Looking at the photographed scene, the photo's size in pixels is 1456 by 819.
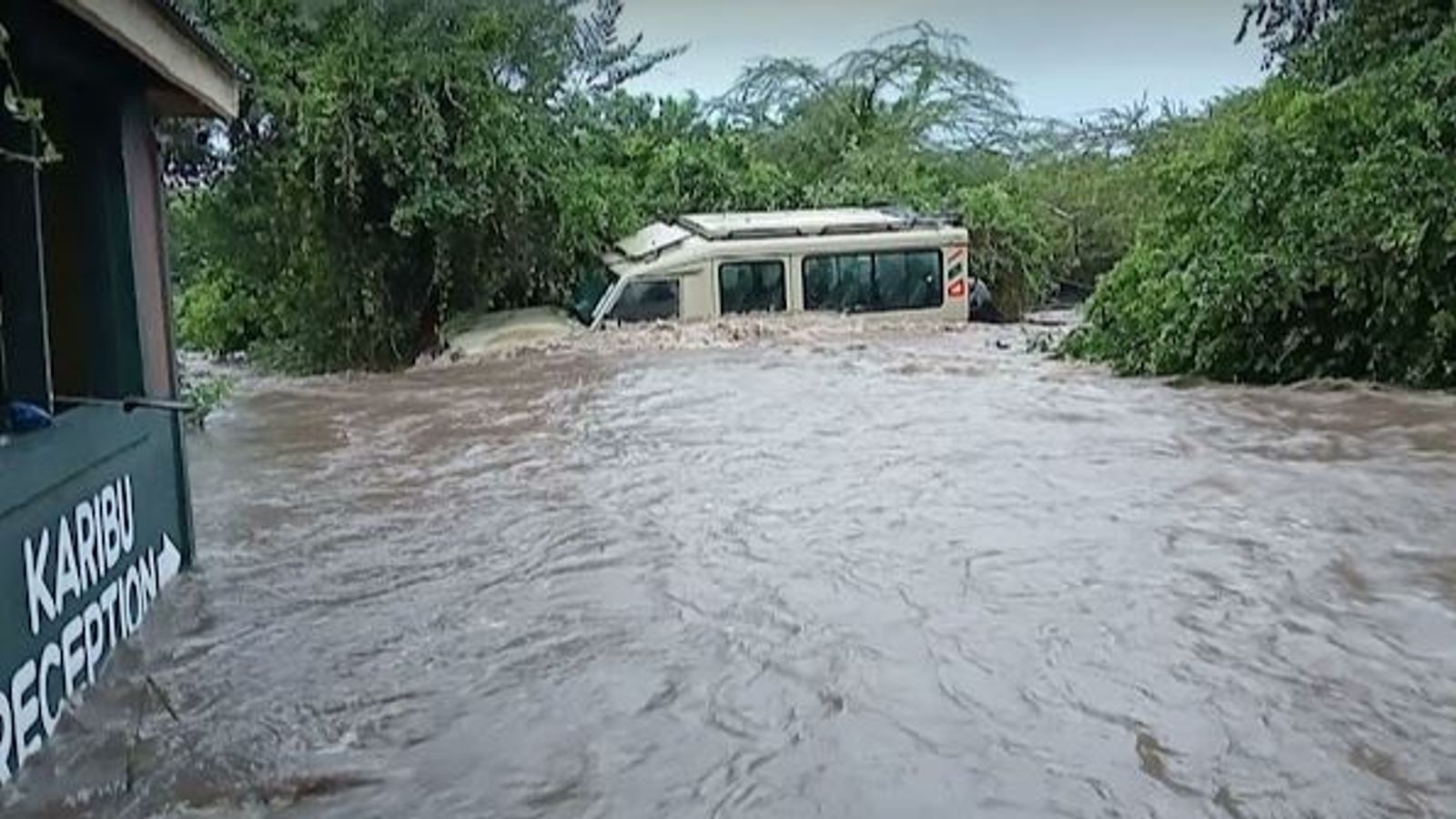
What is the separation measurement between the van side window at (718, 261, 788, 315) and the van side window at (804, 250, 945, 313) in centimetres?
33

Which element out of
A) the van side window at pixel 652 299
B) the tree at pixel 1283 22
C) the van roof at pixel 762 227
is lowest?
the van side window at pixel 652 299

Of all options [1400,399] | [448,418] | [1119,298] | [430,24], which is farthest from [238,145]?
[1400,399]

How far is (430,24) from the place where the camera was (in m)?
15.7

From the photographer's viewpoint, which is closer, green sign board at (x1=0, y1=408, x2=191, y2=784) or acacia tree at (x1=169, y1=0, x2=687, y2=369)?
green sign board at (x1=0, y1=408, x2=191, y2=784)

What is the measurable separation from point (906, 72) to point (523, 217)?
35.0 feet

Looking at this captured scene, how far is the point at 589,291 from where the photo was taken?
16.7 m

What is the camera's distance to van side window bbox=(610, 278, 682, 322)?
16.3 meters

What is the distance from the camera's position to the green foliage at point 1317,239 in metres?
11.2

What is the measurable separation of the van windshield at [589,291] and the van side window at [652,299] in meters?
0.27

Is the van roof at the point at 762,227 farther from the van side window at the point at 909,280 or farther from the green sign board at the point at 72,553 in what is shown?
the green sign board at the point at 72,553

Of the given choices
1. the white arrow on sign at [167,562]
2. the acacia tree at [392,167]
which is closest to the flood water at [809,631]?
the white arrow on sign at [167,562]

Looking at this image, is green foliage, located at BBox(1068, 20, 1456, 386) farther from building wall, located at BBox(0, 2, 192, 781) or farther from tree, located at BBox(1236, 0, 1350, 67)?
building wall, located at BBox(0, 2, 192, 781)

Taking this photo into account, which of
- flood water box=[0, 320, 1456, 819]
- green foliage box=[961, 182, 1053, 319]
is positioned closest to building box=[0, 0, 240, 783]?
flood water box=[0, 320, 1456, 819]

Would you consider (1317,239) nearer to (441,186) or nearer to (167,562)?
(441,186)
